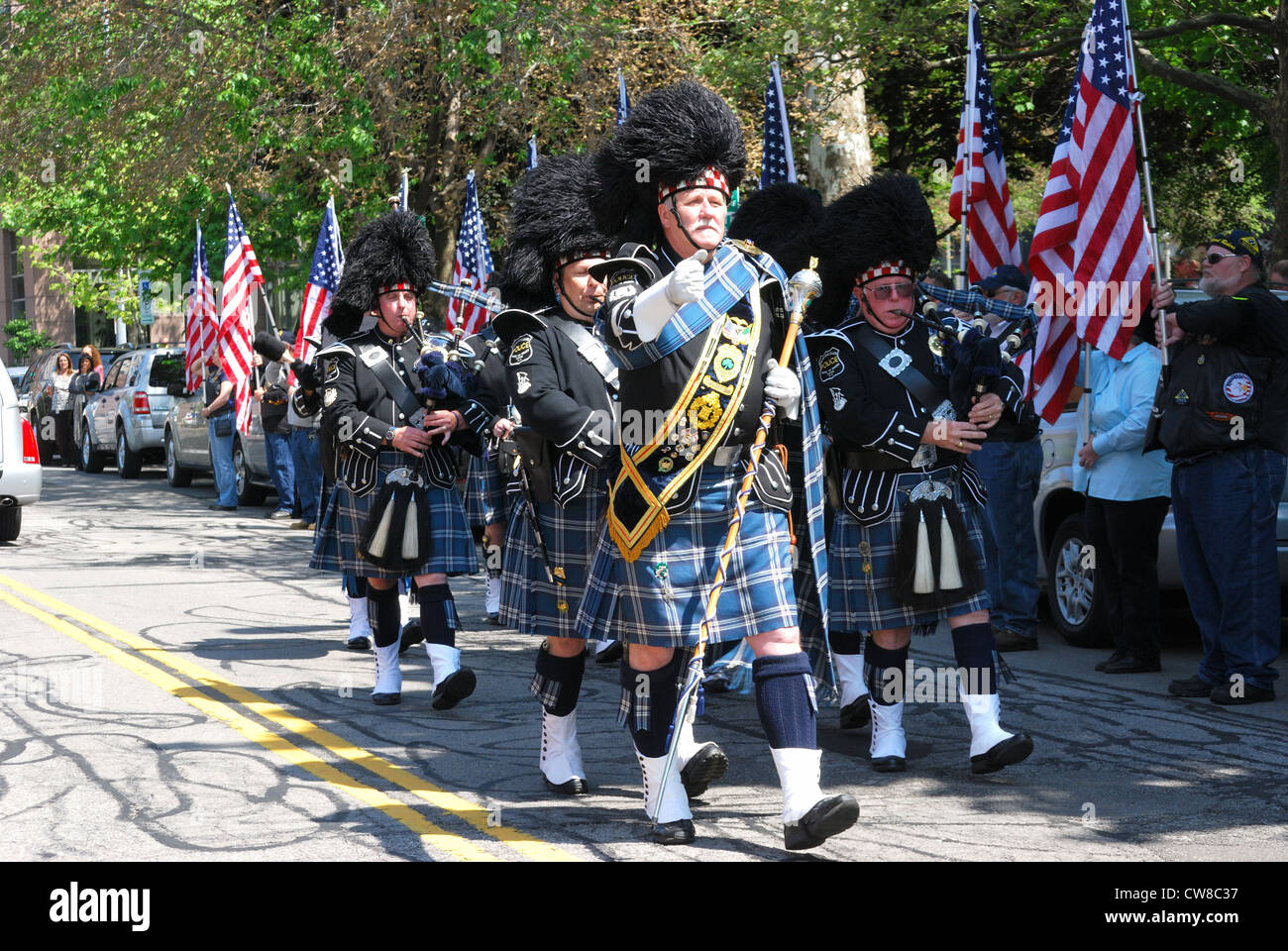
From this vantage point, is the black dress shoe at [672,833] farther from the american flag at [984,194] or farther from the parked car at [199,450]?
the parked car at [199,450]

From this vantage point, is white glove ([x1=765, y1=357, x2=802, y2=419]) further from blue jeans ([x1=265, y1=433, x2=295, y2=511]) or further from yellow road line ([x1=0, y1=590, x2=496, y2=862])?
blue jeans ([x1=265, y1=433, x2=295, y2=511])

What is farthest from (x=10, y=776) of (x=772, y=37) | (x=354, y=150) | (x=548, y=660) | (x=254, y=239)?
(x=254, y=239)

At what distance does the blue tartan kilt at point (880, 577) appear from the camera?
629 centimetres

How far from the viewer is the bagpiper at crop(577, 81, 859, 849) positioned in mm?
5070

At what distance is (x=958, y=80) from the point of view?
22797mm

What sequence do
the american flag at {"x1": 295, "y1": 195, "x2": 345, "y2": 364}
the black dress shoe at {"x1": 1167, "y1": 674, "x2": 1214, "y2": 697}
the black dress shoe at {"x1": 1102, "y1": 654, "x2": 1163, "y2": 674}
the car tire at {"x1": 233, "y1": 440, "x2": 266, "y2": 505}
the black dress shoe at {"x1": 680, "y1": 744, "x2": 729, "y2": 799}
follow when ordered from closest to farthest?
the black dress shoe at {"x1": 680, "y1": 744, "x2": 729, "y2": 799}
the black dress shoe at {"x1": 1167, "y1": 674, "x2": 1214, "y2": 697}
the black dress shoe at {"x1": 1102, "y1": 654, "x2": 1163, "y2": 674}
the american flag at {"x1": 295, "y1": 195, "x2": 345, "y2": 364}
the car tire at {"x1": 233, "y1": 440, "x2": 266, "y2": 505}

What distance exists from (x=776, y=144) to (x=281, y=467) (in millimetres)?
7537

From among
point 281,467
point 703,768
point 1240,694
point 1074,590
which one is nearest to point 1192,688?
point 1240,694

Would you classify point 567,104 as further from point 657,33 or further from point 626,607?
point 626,607

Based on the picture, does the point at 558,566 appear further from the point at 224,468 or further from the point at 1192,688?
the point at 224,468

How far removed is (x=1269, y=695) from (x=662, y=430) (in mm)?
3922

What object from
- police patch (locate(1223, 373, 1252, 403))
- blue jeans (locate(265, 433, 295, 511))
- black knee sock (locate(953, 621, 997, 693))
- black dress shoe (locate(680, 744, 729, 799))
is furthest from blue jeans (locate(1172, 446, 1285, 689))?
blue jeans (locate(265, 433, 295, 511))

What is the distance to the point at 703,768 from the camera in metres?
5.66

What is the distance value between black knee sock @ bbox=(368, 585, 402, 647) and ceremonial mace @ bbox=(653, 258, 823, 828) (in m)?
2.58
